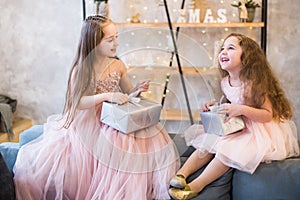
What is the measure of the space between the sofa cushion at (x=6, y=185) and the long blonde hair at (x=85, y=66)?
1.14 feet

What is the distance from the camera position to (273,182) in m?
1.93

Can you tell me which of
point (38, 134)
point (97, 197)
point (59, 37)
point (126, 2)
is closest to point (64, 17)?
point (59, 37)

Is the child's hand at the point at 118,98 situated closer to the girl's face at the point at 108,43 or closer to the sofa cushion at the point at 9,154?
the girl's face at the point at 108,43

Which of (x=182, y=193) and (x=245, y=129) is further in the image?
(x=245, y=129)

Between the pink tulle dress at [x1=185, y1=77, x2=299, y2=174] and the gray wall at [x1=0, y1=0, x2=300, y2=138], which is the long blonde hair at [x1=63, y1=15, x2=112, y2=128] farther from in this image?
the gray wall at [x1=0, y1=0, x2=300, y2=138]

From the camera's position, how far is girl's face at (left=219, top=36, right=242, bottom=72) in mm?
2127

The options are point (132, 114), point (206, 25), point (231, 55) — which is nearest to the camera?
point (132, 114)

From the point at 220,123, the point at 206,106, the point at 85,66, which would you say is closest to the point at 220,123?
the point at 220,123

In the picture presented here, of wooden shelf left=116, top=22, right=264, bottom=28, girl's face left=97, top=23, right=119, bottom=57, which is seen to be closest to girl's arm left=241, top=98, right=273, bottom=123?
girl's face left=97, top=23, right=119, bottom=57

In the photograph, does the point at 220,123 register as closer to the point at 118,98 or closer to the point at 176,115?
the point at 176,115

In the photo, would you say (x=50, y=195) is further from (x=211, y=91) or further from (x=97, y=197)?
(x=211, y=91)

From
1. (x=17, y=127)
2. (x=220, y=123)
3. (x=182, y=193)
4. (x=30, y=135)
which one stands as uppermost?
(x=220, y=123)

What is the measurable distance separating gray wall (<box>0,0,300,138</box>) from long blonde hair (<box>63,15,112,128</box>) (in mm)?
1472

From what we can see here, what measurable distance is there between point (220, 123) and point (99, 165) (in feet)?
1.75
